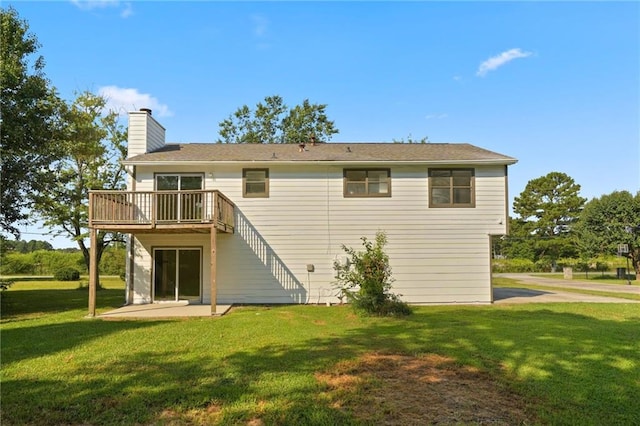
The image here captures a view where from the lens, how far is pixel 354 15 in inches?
Result: 450

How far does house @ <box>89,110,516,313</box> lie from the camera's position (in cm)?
1262

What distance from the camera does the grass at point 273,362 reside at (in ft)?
12.4

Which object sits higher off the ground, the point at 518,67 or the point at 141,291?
the point at 518,67

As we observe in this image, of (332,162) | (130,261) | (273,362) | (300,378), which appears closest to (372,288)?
(332,162)

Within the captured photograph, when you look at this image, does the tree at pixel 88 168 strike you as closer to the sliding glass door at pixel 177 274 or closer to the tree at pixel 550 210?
the sliding glass door at pixel 177 274

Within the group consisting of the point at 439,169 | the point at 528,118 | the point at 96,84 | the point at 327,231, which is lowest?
the point at 327,231

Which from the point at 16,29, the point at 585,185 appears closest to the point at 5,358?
the point at 16,29

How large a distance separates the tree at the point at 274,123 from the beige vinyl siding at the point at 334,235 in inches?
686

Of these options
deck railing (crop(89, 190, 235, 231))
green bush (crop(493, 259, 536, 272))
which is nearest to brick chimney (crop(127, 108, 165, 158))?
deck railing (crop(89, 190, 235, 231))

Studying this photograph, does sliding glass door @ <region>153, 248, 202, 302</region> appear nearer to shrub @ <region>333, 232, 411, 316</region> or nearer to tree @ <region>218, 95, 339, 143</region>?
shrub @ <region>333, 232, 411, 316</region>

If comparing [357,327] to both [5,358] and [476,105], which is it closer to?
[5,358]

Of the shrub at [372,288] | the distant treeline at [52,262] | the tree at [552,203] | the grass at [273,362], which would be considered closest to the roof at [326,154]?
the shrub at [372,288]

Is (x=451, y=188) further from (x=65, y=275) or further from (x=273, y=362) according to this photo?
(x=65, y=275)

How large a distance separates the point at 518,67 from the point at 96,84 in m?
20.7
